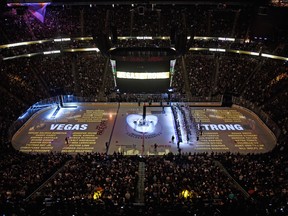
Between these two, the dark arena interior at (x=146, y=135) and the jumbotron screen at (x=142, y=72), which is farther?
the jumbotron screen at (x=142, y=72)

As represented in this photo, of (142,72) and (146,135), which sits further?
(142,72)

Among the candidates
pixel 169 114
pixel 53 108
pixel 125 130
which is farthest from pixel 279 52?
pixel 53 108

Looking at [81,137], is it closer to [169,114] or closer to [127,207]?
[169,114]

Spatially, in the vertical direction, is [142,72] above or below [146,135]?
above

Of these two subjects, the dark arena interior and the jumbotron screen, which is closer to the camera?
the dark arena interior
